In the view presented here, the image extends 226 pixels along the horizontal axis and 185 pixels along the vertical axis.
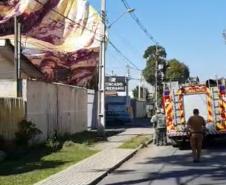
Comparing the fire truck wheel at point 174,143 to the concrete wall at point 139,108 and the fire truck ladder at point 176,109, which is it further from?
the concrete wall at point 139,108

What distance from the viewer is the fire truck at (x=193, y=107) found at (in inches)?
1014

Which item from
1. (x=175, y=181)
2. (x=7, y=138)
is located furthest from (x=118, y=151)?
(x=175, y=181)

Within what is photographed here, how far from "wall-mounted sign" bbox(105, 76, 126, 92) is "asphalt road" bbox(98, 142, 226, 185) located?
2533 inches

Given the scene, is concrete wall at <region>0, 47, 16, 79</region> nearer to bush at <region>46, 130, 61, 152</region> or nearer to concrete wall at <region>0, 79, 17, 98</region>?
bush at <region>46, 130, 61, 152</region>

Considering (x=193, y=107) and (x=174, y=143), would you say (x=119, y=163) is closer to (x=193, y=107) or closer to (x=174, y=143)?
(x=193, y=107)

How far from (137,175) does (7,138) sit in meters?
7.37

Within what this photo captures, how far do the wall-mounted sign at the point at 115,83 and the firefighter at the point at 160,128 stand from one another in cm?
5927

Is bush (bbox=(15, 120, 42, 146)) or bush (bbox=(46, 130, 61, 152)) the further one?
bush (bbox=(46, 130, 61, 152))

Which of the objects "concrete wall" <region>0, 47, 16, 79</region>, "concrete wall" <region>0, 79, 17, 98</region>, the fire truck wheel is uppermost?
"concrete wall" <region>0, 47, 16, 79</region>

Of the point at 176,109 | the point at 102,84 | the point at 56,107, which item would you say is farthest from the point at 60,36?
the point at 176,109

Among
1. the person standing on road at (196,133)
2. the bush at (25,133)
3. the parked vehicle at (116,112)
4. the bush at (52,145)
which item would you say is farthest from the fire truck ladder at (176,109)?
the parked vehicle at (116,112)

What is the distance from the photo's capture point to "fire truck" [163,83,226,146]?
2575 cm

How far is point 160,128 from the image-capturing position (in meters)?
28.0

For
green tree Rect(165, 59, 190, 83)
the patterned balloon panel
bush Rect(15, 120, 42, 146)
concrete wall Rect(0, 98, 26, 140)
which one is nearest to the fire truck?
bush Rect(15, 120, 42, 146)
